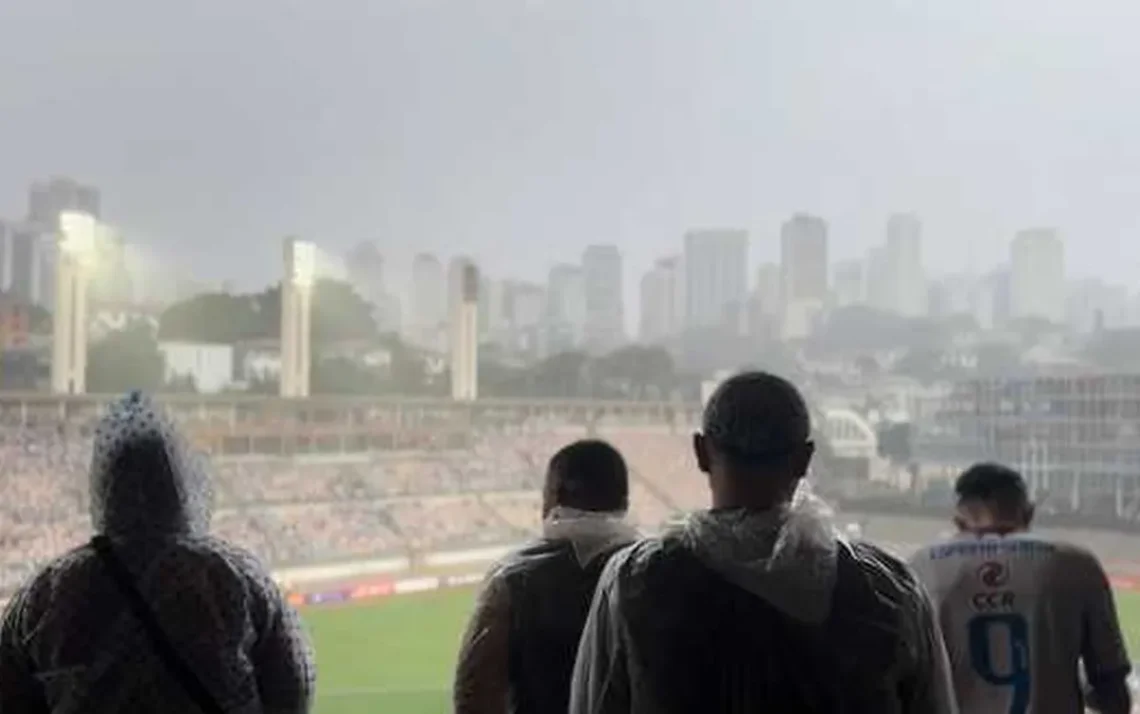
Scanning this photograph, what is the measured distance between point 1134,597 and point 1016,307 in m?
2.11

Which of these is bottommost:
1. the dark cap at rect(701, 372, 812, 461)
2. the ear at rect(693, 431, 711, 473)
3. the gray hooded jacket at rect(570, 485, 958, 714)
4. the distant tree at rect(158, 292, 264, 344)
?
the gray hooded jacket at rect(570, 485, 958, 714)

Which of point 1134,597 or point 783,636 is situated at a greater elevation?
point 783,636

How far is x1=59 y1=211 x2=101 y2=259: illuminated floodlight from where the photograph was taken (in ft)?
20.3

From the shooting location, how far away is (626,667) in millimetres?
1304

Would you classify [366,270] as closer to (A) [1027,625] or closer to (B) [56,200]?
(B) [56,200]

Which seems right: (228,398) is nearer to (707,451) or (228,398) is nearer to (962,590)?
(962,590)

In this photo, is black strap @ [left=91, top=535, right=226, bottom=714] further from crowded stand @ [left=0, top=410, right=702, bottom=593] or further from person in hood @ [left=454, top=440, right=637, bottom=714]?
crowded stand @ [left=0, top=410, right=702, bottom=593]

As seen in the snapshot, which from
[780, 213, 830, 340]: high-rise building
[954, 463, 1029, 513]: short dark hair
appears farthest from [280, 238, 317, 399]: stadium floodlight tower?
[954, 463, 1029, 513]: short dark hair

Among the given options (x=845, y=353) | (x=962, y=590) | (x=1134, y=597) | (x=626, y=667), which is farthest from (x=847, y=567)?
(x=1134, y=597)

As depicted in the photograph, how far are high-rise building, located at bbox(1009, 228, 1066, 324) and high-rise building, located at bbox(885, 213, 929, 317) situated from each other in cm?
42

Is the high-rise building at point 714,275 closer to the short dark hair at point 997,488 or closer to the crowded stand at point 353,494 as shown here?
the crowded stand at point 353,494

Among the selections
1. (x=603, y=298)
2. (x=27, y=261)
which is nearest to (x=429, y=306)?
(x=603, y=298)

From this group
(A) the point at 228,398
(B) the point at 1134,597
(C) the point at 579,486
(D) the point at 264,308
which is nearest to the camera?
(C) the point at 579,486

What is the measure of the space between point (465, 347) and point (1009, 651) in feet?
17.4
